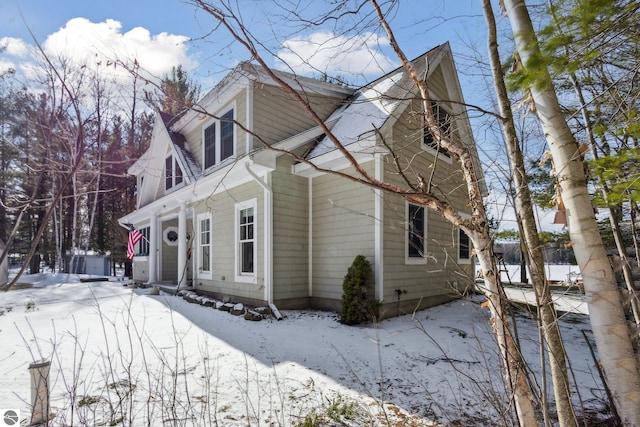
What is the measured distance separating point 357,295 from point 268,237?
2395 mm

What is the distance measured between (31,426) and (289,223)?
5.87m

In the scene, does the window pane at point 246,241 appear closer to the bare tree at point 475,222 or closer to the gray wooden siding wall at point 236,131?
the gray wooden siding wall at point 236,131

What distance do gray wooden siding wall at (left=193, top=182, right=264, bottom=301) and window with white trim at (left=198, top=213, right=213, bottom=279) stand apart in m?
0.21

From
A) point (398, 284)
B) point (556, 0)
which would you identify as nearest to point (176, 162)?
point (398, 284)

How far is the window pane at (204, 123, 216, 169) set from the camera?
1032 cm

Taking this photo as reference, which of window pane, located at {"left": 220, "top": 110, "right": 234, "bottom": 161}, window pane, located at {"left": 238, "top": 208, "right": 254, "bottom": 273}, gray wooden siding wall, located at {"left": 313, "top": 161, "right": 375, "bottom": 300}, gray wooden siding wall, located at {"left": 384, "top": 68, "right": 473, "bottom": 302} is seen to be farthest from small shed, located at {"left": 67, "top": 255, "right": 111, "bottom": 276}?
gray wooden siding wall, located at {"left": 384, "top": 68, "right": 473, "bottom": 302}

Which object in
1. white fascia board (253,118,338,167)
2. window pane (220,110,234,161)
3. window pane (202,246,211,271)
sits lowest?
window pane (202,246,211,271)

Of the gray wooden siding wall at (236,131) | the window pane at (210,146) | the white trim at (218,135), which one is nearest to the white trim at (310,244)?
the gray wooden siding wall at (236,131)

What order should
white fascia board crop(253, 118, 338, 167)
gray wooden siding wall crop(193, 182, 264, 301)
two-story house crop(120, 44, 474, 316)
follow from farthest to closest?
1. gray wooden siding wall crop(193, 182, 264, 301)
2. white fascia board crop(253, 118, 338, 167)
3. two-story house crop(120, 44, 474, 316)

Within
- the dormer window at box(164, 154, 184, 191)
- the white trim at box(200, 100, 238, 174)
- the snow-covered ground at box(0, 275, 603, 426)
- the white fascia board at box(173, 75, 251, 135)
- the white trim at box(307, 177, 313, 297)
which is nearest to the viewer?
the snow-covered ground at box(0, 275, 603, 426)

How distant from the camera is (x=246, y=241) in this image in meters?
8.63

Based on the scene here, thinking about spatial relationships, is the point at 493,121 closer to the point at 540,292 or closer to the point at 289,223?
the point at 540,292

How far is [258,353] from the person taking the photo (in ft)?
17.0

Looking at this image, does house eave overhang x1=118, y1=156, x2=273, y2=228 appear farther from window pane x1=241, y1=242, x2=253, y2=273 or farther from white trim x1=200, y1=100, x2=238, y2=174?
window pane x1=241, y1=242, x2=253, y2=273
